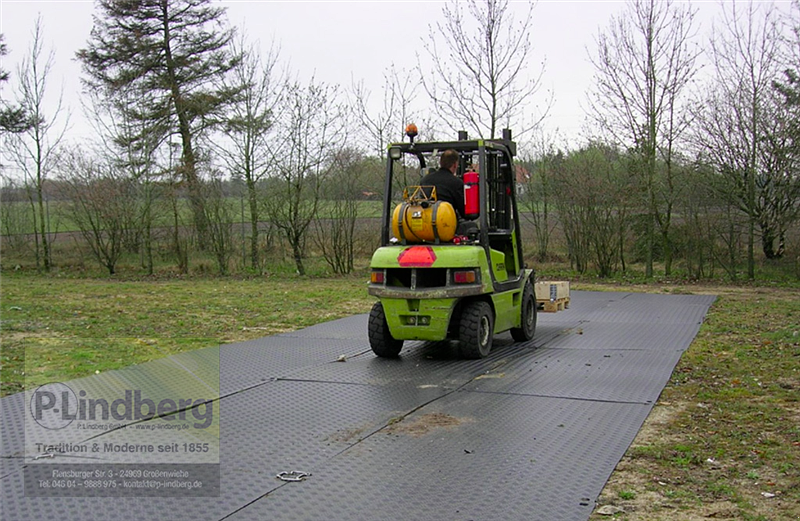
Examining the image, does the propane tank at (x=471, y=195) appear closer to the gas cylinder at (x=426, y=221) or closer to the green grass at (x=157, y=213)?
the gas cylinder at (x=426, y=221)

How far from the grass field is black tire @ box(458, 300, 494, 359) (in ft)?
6.08

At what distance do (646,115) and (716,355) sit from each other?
1037 centimetres

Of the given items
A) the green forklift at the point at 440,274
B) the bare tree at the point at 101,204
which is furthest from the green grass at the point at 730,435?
the bare tree at the point at 101,204

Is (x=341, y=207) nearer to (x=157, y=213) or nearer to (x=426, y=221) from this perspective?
(x=157, y=213)

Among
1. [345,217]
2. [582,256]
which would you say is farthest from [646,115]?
[345,217]

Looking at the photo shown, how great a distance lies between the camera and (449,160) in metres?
7.64

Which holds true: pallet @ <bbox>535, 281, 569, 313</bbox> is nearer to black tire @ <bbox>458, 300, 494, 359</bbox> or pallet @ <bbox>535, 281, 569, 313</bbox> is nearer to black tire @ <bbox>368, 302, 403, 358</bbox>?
black tire @ <bbox>458, 300, 494, 359</bbox>

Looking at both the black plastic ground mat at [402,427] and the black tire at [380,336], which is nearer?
the black plastic ground mat at [402,427]

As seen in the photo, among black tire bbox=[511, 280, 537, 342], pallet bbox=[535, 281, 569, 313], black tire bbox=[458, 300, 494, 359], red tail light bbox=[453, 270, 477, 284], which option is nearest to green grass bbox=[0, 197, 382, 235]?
pallet bbox=[535, 281, 569, 313]

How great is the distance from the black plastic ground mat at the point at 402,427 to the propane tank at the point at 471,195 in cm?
149

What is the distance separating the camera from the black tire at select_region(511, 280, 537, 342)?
830 cm

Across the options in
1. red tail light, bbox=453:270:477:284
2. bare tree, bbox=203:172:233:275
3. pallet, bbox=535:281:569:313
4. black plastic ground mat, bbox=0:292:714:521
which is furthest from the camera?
bare tree, bbox=203:172:233:275

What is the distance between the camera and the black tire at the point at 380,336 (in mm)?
7348

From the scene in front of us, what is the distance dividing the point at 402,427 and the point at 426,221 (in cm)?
270
